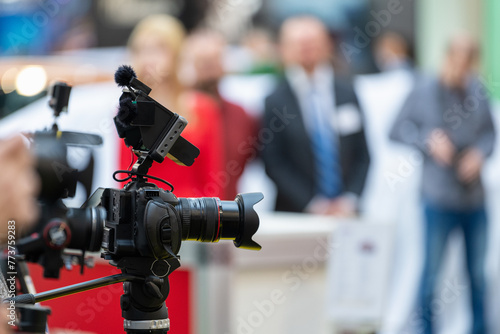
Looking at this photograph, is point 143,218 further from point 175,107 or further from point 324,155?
point 324,155

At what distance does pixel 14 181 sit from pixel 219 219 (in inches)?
18.5

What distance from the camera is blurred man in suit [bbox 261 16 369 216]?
4.15 meters

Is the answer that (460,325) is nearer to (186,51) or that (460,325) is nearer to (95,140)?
(186,51)

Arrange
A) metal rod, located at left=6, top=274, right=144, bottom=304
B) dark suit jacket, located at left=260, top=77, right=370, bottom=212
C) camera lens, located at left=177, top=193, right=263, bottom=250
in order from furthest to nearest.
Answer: dark suit jacket, located at left=260, top=77, right=370, bottom=212 < camera lens, located at left=177, top=193, right=263, bottom=250 < metal rod, located at left=6, top=274, right=144, bottom=304

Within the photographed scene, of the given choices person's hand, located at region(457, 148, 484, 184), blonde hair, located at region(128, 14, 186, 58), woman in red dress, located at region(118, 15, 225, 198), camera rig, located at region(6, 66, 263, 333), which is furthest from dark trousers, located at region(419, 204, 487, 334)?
camera rig, located at region(6, 66, 263, 333)

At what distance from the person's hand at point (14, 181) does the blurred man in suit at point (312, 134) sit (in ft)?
9.48

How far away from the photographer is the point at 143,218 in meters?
1.43

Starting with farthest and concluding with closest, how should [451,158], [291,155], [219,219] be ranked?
[451,158] → [291,155] → [219,219]

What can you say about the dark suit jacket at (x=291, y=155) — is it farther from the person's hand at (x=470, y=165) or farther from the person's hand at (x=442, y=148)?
the person's hand at (x=470, y=165)

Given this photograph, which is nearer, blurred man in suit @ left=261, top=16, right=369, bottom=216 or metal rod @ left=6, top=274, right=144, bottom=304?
metal rod @ left=6, top=274, right=144, bottom=304

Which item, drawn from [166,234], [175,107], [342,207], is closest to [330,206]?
[342,207]

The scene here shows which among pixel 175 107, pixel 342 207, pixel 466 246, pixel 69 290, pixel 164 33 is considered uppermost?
pixel 164 33

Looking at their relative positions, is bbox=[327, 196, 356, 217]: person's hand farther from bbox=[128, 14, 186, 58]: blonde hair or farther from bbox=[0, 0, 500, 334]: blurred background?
bbox=[128, 14, 186, 58]: blonde hair

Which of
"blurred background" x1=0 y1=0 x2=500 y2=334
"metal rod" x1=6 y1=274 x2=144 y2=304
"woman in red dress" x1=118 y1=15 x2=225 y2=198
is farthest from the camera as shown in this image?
"woman in red dress" x1=118 y1=15 x2=225 y2=198
